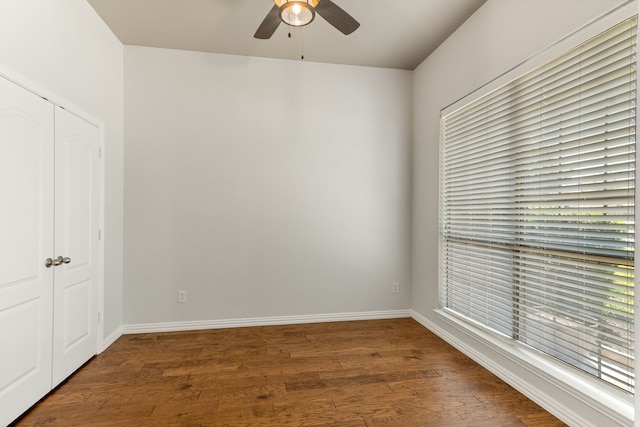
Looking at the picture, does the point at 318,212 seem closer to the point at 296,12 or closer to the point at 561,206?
the point at 296,12

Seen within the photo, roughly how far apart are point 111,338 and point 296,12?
329 centimetres

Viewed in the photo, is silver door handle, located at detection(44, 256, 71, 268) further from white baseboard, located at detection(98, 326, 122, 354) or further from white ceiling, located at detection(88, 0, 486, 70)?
white ceiling, located at detection(88, 0, 486, 70)

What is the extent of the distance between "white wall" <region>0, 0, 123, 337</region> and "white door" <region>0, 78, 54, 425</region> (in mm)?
216

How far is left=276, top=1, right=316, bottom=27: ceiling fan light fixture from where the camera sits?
1856 mm

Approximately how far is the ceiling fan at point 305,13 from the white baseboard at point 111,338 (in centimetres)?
310

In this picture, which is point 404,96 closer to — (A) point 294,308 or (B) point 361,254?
(B) point 361,254

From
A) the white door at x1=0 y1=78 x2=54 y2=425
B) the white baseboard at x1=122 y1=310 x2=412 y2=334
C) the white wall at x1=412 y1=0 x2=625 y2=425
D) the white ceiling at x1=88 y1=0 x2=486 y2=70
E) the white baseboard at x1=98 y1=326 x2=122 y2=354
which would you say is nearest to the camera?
the white door at x1=0 y1=78 x2=54 y2=425

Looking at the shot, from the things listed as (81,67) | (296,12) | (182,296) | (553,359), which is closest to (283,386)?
(182,296)

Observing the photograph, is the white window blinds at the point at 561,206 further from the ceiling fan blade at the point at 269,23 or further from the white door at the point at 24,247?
the white door at the point at 24,247

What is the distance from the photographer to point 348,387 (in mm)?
2232

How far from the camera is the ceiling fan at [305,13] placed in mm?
1875

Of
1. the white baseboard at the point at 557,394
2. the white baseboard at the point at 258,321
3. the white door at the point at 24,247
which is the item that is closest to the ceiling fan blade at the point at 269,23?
the white door at the point at 24,247

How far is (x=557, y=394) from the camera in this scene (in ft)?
6.22

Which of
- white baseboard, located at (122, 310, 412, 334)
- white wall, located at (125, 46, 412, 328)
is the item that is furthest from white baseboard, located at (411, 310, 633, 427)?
white wall, located at (125, 46, 412, 328)
